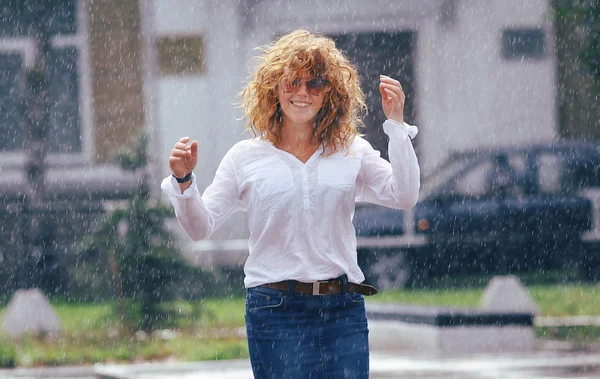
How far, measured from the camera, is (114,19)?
14906mm

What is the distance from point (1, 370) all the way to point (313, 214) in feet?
17.4

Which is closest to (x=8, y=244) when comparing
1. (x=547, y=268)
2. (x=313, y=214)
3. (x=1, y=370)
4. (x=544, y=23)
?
(x=1, y=370)

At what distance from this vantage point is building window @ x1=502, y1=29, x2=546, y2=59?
15547 millimetres

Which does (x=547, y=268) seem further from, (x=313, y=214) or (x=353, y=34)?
(x=313, y=214)

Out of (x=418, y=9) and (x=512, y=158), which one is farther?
(x=418, y=9)

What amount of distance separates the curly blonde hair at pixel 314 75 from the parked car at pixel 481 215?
27.9ft

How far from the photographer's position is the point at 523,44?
15562mm

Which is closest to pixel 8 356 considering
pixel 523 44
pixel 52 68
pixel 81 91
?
pixel 81 91

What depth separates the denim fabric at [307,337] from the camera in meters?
3.61

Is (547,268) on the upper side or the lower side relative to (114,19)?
lower

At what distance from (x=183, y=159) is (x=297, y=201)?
388 millimetres

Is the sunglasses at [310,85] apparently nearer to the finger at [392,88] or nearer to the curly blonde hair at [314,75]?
the curly blonde hair at [314,75]

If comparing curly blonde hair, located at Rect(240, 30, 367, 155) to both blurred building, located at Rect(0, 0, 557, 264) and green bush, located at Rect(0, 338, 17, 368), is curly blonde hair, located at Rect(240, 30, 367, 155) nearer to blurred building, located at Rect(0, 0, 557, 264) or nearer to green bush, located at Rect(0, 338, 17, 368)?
green bush, located at Rect(0, 338, 17, 368)

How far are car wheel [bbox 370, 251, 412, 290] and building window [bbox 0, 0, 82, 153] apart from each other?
4952mm
